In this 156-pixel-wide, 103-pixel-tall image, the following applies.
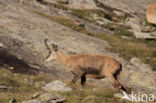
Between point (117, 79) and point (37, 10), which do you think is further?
point (37, 10)

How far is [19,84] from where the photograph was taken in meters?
19.8

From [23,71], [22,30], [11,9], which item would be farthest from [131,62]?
[11,9]

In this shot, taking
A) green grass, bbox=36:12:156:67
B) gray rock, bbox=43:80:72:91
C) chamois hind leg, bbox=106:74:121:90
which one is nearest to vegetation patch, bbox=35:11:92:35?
green grass, bbox=36:12:156:67

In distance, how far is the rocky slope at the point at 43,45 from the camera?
90.4 ft

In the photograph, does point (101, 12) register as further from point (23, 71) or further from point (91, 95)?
point (91, 95)

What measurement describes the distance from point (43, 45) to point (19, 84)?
38.8ft

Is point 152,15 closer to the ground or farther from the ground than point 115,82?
closer to the ground

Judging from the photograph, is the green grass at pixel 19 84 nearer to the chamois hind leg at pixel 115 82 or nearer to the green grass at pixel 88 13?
the chamois hind leg at pixel 115 82

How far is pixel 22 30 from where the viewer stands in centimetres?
3441

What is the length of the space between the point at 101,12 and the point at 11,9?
2531cm

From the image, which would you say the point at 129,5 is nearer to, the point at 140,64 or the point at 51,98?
the point at 140,64

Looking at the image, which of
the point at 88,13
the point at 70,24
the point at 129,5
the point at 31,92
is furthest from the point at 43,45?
the point at 129,5

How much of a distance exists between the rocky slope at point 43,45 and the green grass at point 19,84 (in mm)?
3245

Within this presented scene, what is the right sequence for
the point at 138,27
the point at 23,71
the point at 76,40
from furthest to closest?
the point at 138,27
the point at 76,40
the point at 23,71
